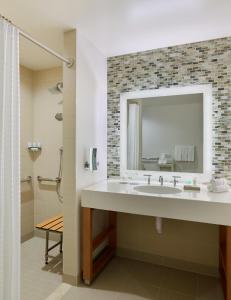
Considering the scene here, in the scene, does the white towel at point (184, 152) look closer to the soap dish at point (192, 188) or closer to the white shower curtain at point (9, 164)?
the soap dish at point (192, 188)

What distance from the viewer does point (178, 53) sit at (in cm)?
228

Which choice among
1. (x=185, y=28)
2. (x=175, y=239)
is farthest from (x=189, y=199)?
(x=185, y=28)

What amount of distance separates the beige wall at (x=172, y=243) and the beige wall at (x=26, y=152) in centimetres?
132

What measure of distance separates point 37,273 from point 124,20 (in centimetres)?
253

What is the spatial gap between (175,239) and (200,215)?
Answer: 76 centimetres

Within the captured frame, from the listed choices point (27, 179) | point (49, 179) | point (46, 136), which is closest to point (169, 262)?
point (49, 179)

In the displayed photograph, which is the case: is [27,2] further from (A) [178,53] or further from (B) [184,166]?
(B) [184,166]

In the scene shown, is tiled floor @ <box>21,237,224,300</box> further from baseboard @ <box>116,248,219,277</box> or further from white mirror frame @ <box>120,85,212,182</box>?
white mirror frame @ <box>120,85,212,182</box>

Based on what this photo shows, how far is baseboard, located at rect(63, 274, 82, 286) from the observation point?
1988 mm

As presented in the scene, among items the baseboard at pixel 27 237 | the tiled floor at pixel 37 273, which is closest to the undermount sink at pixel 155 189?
the tiled floor at pixel 37 273

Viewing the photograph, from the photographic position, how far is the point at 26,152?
2951 millimetres

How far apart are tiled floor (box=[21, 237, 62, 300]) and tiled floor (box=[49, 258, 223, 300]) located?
12cm

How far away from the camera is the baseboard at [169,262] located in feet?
7.04

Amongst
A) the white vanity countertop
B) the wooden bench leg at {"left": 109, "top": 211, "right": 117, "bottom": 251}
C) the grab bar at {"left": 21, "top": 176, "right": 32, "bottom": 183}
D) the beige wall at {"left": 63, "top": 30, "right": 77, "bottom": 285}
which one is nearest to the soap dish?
the white vanity countertop
